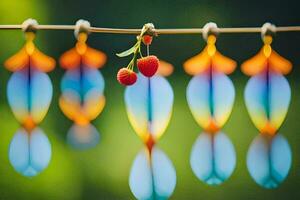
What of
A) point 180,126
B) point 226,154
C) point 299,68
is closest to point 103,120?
point 180,126

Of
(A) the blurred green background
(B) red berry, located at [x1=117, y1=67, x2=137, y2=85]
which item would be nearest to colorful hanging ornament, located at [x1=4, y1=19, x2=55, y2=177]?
(B) red berry, located at [x1=117, y1=67, x2=137, y2=85]

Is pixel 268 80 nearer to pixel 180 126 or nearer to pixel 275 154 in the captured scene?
pixel 275 154

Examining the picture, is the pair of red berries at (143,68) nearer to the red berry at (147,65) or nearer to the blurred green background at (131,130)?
the red berry at (147,65)

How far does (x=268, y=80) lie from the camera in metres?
1.26

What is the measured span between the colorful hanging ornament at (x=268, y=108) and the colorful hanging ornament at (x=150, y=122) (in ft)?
0.67

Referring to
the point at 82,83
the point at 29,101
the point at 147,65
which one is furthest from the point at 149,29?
the point at 29,101

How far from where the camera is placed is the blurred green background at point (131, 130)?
1.63 metres

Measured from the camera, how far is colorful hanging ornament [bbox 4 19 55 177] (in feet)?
4.12

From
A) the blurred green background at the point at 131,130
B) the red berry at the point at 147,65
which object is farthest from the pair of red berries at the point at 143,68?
the blurred green background at the point at 131,130

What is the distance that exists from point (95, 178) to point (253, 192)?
0.49 metres

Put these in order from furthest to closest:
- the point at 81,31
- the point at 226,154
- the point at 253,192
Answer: the point at 253,192 → the point at 226,154 → the point at 81,31

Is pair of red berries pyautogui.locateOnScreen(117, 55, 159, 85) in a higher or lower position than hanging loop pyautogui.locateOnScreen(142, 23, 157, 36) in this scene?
lower

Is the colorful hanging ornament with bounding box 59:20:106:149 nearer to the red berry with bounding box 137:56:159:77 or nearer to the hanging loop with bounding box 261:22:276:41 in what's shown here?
the red berry with bounding box 137:56:159:77

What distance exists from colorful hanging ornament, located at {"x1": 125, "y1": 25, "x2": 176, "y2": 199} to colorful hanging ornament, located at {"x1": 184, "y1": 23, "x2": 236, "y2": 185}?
0.23 feet
